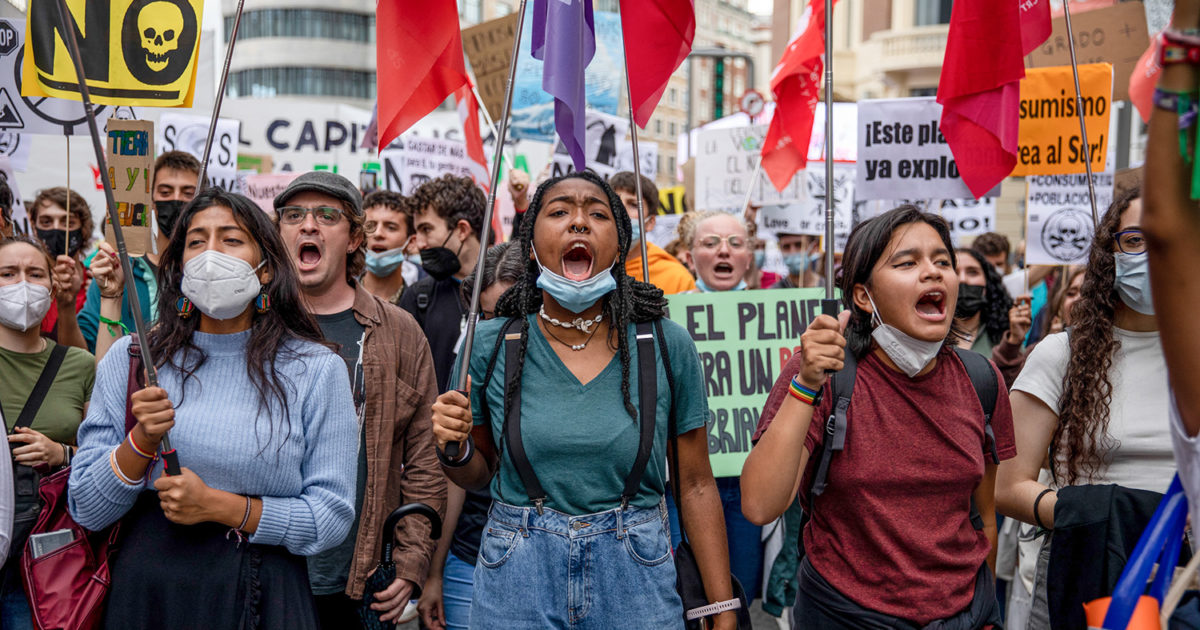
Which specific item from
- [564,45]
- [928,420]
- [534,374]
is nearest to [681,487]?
[534,374]

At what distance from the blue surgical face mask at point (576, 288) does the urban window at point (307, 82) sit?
58.2 m

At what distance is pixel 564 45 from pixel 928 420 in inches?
65.2

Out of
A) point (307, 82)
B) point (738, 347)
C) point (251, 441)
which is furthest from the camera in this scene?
point (307, 82)

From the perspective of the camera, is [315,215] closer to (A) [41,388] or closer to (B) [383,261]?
(A) [41,388]

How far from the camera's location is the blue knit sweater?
2.69 meters

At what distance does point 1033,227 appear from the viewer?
7.78 metres

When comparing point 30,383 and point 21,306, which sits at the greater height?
point 21,306

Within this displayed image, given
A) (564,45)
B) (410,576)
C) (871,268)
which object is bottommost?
A: (410,576)

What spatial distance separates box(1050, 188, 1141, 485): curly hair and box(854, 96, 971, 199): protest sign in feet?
11.2

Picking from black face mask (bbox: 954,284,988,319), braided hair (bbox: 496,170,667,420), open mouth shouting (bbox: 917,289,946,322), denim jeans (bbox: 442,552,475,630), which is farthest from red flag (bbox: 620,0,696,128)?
black face mask (bbox: 954,284,988,319)

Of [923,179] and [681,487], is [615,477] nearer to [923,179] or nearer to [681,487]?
[681,487]

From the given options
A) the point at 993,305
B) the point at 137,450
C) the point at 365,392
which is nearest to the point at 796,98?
the point at 993,305

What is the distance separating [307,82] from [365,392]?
2297 inches

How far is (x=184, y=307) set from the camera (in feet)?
9.46
